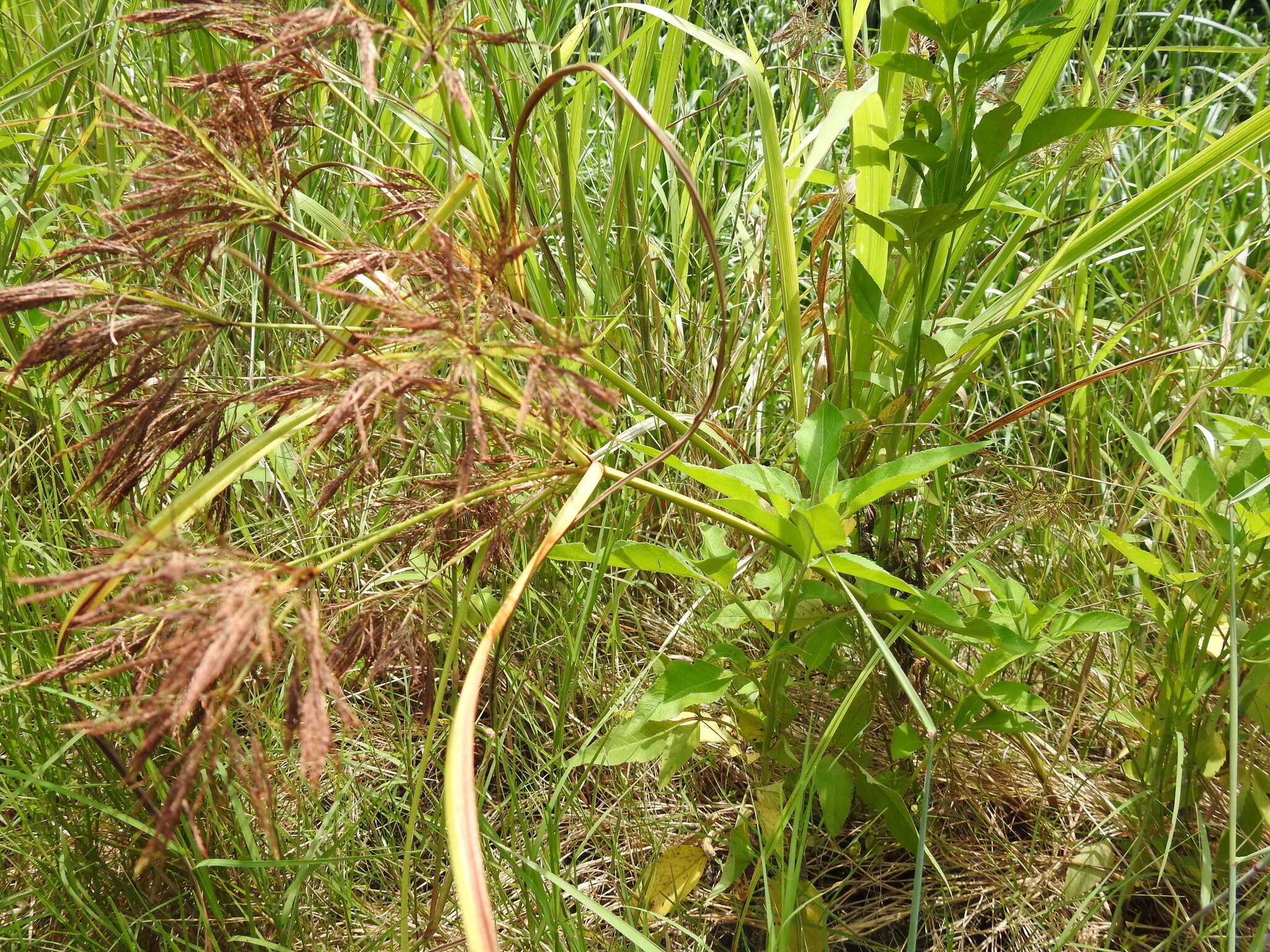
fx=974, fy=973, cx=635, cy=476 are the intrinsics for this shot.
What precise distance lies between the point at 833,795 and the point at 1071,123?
2.46 ft

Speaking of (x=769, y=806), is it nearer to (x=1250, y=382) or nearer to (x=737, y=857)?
(x=737, y=857)

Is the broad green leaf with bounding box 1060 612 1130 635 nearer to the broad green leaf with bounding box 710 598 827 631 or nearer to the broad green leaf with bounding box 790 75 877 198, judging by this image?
the broad green leaf with bounding box 710 598 827 631

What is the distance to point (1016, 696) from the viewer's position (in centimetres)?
Answer: 104

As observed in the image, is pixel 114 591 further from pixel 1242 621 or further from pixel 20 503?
pixel 1242 621

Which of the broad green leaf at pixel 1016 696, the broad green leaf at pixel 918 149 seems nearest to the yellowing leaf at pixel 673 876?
the broad green leaf at pixel 1016 696

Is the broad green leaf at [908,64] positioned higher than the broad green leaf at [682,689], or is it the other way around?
the broad green leaf at [908,64]

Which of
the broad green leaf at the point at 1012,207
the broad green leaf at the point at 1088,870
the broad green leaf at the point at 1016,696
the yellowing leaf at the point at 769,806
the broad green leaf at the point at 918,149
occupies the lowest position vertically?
the broad green leaf at the point at 1088,870

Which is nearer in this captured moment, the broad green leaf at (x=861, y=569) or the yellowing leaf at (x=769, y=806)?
the broad green leaf at (x=861, y=569)

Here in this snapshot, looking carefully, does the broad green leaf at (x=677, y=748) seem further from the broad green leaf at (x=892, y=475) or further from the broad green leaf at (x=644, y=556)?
the broad green leaf at (x=892, y=475)

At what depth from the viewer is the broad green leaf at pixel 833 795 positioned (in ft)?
3.33

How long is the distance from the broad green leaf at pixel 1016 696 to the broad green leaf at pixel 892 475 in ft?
0.84

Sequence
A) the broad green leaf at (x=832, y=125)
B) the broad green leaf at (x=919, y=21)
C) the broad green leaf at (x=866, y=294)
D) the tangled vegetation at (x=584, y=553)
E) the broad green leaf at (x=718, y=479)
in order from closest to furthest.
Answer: the tangled vegetation at (x=584, y=553)
the broad green leaf at (x=718, y=479)
the broad green leaf at (x=919, y=21)
the broad green leaf at (x=866, y=294)
the broad green leaf at (x=832, y=125)

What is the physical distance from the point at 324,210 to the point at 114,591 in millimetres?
613

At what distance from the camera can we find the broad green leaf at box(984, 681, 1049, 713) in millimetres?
1035
